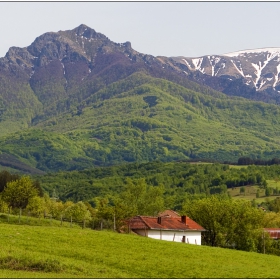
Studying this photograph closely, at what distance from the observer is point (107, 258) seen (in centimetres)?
5388

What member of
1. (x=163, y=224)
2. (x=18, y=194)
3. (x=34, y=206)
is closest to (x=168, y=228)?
(x=163, y=224)

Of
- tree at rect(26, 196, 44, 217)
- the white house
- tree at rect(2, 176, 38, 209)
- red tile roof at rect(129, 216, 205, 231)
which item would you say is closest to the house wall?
the white house

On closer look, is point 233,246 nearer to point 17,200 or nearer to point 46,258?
point 17,200

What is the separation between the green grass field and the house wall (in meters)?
16.3

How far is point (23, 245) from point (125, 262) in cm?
889

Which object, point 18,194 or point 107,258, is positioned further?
point 18,194

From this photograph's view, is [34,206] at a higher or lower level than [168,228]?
higher

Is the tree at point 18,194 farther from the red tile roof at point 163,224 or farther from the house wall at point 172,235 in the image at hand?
the house wall at point 172,235

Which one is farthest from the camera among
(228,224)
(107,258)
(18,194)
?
(18,194)

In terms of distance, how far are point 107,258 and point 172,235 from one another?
36.6 metres

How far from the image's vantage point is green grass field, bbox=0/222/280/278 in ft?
157

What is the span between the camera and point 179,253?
6247cm

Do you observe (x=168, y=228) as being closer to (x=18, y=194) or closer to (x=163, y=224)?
(x=163, y=224)

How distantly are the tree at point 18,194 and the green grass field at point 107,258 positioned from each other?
5225 centimetres
